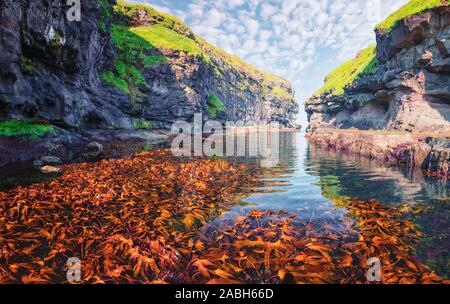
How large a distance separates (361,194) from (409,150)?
9.20m

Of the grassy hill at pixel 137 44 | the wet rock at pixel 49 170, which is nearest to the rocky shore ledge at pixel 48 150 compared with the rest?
the wet rock at pixel 49 170

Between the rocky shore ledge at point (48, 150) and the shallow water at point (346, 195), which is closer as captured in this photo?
the shallow water at point (346, 195)

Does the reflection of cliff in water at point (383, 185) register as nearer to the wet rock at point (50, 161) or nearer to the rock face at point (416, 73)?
the wet rock at point (50, 161)

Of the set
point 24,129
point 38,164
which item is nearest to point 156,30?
point 24,129

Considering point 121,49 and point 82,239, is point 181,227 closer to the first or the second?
point 82,239

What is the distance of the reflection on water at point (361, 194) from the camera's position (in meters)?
4.66

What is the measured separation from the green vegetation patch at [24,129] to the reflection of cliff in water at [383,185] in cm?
1698

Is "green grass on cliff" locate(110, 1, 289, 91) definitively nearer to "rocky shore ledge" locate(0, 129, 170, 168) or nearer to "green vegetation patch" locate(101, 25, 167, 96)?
"green vegetation patch" locate(101, 25, 167, 96)

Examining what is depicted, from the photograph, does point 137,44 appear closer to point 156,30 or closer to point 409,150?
point 156,30

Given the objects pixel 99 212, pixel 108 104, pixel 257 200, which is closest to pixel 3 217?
pixel 99 212

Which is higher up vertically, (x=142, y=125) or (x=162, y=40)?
(x=162, y=40)

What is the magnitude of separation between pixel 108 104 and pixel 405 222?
3244 centimetres

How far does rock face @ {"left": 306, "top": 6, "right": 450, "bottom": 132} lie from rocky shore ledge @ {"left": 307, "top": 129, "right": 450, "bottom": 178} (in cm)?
1980

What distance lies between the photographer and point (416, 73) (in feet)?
116
